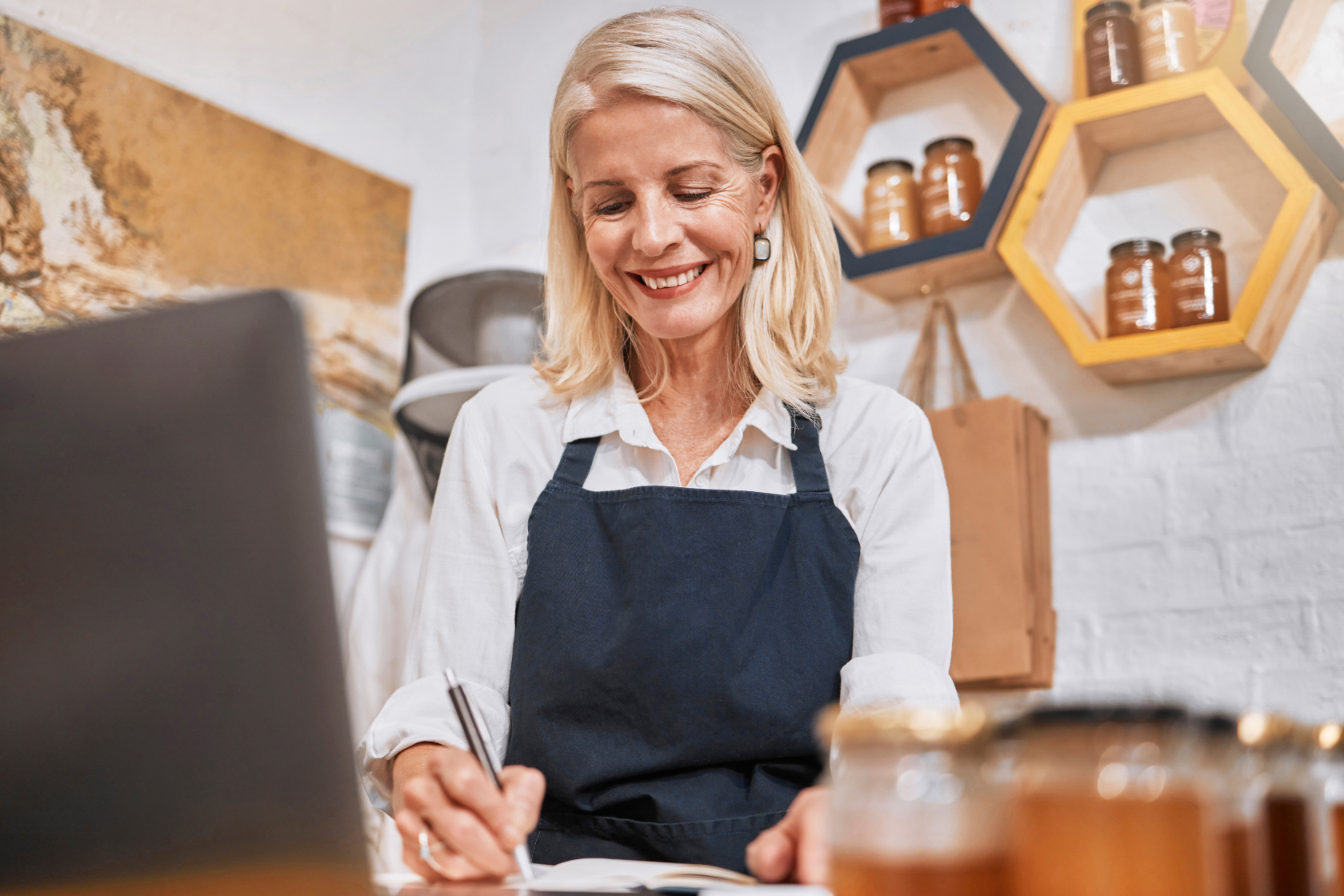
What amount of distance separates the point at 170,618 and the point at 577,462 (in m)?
0.86

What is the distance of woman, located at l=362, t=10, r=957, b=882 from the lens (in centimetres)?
112

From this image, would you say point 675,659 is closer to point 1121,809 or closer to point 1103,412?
point 1121,809

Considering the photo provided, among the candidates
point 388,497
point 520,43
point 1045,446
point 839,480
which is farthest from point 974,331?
point 520,43

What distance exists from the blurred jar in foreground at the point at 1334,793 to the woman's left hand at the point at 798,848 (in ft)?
0.82

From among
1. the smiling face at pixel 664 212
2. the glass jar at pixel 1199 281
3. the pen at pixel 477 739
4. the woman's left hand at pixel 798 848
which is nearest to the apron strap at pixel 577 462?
the smiling face at pixel 664 212

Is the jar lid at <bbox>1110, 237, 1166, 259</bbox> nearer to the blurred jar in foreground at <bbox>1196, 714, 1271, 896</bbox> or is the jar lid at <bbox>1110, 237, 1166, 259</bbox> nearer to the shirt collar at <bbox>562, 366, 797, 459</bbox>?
the shirt collar at <bbox>562, 366, 797, 459</bbox>

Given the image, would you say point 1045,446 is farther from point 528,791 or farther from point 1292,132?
point 528,791

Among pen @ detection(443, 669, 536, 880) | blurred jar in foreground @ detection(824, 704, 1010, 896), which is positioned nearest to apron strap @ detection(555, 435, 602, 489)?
pen @ detection(443, 669, 536, 880)

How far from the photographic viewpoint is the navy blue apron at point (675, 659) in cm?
111

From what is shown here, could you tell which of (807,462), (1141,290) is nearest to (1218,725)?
(807,462)

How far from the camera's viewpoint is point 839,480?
131cm

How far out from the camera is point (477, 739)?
0.76 m

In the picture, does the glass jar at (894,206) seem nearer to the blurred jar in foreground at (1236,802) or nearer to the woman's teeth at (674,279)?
the woman's teeth at (674,279)

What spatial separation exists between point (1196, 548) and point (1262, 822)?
1621 millimetres
